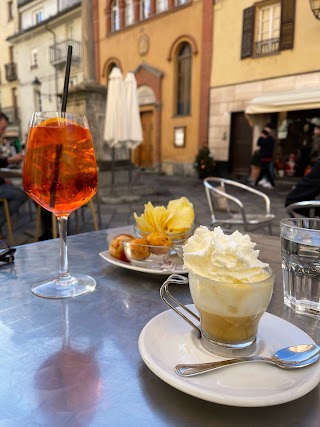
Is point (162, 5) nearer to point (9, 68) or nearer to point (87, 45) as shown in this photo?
point (87, 45)

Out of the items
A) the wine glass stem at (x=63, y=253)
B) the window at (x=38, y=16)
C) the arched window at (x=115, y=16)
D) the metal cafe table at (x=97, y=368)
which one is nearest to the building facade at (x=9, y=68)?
the window at (x=38, y=16)

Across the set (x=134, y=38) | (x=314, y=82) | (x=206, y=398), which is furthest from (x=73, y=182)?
(x=134, y=38)

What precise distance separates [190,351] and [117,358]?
0.32 ft

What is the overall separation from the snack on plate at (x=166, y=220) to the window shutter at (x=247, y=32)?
8611 mm

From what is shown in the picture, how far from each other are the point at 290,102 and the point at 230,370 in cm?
728

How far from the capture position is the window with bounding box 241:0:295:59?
24.4ft

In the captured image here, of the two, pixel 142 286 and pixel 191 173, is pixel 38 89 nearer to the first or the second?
pixel 191 173

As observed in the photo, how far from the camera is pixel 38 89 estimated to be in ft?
28.2

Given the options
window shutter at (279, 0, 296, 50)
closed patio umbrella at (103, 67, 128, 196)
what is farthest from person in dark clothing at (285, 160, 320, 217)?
window shutter at (279, 0, 296, 50)

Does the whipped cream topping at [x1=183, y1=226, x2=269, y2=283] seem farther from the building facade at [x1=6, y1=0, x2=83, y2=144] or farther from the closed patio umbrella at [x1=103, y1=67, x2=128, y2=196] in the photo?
the closed patio umbrella at [x1=103, y1=67, x2=128, y2=196]

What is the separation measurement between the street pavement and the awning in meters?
1.70

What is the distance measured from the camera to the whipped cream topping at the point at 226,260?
1.49 ft

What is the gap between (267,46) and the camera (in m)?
8.00

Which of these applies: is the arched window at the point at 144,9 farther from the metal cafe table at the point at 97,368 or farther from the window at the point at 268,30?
the metal cafe table at the point at 97,368
